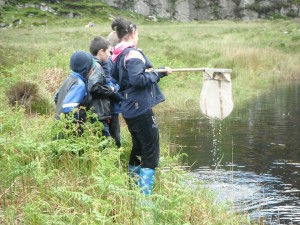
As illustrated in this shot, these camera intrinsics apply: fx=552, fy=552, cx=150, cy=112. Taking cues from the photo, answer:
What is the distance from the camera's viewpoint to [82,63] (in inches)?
263

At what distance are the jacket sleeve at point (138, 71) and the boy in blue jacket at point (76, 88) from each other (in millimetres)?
672

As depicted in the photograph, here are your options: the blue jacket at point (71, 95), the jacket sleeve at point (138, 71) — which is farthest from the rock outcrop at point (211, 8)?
the jacket sleeve at point (138, 71)

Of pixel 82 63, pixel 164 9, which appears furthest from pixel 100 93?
pixel 164 9

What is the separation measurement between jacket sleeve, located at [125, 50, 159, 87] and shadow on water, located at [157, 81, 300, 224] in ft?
6.47

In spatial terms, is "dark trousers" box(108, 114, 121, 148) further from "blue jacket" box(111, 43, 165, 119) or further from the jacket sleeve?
the jacket sleeve

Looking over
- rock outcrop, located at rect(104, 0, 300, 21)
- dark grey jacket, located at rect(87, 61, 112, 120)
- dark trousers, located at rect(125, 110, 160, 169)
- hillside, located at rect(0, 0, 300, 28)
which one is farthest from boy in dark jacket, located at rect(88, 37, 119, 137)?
rock outcrop, located at rect(104, 0, 300, 21)

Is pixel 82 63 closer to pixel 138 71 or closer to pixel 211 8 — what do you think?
pixel 138 71

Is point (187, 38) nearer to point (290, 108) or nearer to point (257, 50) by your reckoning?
point (257, 50)

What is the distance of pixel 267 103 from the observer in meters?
17.5

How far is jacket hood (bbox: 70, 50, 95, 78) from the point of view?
6660mm

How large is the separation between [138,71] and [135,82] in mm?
133

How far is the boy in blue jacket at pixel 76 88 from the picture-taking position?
643 centimetres

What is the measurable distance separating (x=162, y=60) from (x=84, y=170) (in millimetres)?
15253

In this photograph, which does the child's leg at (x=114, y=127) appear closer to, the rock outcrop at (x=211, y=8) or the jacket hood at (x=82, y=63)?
the jacket hood at (x=82, y=63)
